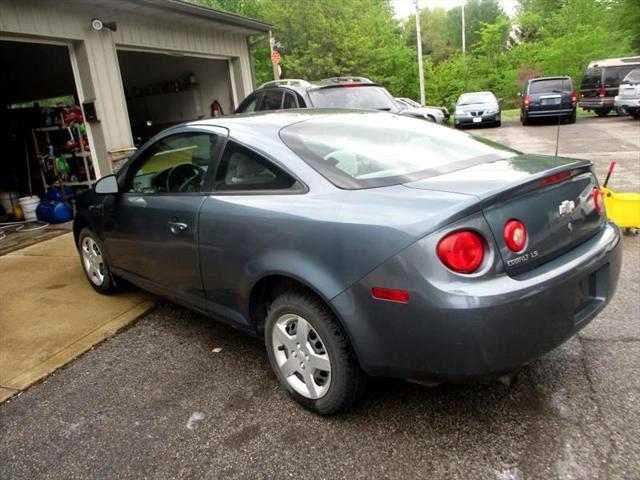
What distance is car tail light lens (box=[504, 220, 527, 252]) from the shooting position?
210cm

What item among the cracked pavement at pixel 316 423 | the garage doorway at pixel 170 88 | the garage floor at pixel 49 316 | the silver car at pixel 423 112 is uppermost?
the garage doorway at pixel 170 88

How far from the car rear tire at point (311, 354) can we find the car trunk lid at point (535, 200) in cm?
77

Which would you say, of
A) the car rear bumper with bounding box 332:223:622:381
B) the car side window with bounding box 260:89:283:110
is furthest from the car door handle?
the car side window with bounding box 260:89:283:110

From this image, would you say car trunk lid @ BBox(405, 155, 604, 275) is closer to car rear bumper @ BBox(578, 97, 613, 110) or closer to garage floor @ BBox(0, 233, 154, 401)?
garage floor @ BBox(0, 233, 154, 401)

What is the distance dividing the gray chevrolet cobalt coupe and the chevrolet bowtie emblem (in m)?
0.01

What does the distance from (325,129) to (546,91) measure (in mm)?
17798

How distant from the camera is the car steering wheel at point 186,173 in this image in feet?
10.7

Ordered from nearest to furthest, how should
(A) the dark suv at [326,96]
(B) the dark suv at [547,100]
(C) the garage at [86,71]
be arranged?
(C) the garage at [86,71] < (A) the dark suv at [326,96] < (B) the dark suv at [547,100]

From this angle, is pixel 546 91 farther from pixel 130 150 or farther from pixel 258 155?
pixel 258 155

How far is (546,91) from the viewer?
18250 mm

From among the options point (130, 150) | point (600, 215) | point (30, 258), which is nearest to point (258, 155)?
point (600, 215)

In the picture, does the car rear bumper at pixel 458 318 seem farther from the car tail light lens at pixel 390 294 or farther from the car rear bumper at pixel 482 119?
the car rear bumper at pixel 482 119

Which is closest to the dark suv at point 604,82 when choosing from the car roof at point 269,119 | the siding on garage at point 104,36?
the siding on garage at point 104,36

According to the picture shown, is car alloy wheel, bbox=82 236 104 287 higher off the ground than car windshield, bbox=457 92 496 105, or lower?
lower
